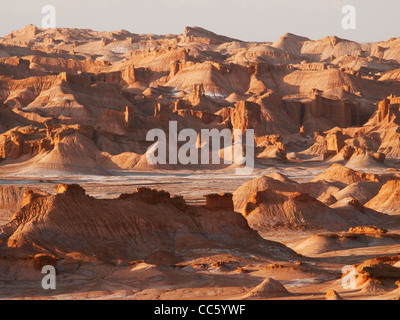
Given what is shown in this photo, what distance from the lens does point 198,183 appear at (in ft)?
288

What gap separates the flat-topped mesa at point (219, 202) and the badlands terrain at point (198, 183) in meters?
0.07

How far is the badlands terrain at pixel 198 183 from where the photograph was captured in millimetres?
30812

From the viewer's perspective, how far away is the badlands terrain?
3081cm

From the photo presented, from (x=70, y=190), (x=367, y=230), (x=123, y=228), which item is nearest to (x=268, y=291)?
(x=123, y=228)

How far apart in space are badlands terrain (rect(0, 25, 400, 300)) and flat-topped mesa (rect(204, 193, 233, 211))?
2.8 inches

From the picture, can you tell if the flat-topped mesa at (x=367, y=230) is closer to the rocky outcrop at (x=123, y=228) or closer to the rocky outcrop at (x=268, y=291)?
the rocky outcrop at (x=123, y=228)

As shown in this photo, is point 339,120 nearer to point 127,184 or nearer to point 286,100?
point 286,100

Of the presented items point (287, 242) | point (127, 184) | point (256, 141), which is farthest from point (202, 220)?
point (256, 141)

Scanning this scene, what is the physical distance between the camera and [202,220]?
3966cm

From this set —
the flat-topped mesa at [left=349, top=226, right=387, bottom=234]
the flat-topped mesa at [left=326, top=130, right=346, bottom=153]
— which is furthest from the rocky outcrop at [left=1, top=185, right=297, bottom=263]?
the flat-topped mesa at [left=326, top=130, right=346, bottom=153]

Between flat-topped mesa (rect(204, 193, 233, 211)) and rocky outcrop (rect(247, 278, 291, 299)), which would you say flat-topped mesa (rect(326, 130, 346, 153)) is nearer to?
flat-topped mesa (rect(204, 193, 233, 211))

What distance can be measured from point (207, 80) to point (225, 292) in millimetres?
127604

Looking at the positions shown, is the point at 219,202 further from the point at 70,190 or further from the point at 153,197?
the point at 70,190

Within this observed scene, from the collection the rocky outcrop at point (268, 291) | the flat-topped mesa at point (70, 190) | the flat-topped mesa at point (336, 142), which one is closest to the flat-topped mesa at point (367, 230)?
the flat-topped mesa at point (70, 190)
